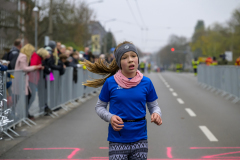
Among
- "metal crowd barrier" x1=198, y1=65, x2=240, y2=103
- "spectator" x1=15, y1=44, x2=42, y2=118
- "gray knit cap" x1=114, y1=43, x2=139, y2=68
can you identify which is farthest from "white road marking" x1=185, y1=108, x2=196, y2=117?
"gray knit cap" x1=114, y1=43, x2=139, y2=68

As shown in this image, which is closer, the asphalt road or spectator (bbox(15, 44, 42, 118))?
the asphalt road

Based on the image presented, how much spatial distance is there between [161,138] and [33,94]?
3.36m

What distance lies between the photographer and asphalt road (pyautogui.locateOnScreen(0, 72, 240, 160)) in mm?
5742

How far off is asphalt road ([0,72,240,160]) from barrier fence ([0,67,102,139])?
0.52 m

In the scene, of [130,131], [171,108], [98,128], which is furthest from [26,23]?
[130,131]

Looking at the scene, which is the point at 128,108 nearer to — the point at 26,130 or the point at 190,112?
the point at 26,130

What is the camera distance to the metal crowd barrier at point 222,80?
13.3 metres

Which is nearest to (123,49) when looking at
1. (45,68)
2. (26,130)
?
(26,130)

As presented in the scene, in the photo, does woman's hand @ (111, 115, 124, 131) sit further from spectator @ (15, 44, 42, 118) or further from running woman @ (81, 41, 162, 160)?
spectator @ (15, 44, 42, 118)

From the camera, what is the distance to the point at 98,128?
8.14 metres

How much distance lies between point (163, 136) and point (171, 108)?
14.3 ft

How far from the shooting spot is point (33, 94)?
8.80m

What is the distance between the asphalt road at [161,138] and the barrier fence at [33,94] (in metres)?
0.52

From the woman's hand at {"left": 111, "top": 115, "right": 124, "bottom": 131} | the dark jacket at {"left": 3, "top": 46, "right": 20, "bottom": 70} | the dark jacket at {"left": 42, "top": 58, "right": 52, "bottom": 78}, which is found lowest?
the woman's hand at {"left": 111, "top": 115, "right": 124, "bottom": 131}
